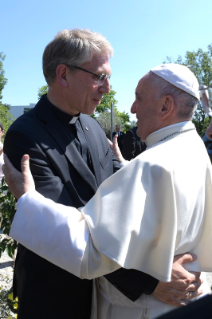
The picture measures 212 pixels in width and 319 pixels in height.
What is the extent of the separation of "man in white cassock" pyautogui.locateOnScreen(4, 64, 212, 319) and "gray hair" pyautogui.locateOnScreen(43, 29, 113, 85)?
691 millimetres

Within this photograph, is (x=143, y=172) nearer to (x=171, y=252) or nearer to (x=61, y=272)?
(x=171, y=252)

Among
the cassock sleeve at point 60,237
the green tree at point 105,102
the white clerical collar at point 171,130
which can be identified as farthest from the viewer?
the green tree at point 105,102

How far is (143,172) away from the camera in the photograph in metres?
1.67

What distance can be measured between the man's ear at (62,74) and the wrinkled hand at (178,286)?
129cm

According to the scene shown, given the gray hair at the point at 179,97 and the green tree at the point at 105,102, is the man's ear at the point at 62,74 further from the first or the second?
the green tree at the point at 105,102

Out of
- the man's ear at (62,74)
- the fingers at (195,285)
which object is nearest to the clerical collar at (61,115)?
the man's ear at (62,74)

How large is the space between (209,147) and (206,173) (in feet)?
6.52

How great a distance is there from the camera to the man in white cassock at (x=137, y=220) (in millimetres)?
1593

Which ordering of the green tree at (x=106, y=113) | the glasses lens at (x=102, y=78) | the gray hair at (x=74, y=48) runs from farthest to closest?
the green tree at (x=106, y=113)
the glasses lens at (x=102, y=78)
the gray hair at (x=74, y=48)

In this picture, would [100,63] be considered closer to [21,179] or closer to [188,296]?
[21,179]

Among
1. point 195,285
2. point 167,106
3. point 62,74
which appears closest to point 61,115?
point 62,74

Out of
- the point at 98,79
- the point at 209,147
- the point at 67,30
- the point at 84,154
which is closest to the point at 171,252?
the point at 84,154

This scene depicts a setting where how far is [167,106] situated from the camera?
6.36 feet

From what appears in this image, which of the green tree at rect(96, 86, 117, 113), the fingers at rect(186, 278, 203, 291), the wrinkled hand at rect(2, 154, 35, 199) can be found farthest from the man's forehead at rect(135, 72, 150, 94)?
the green tree at rect(96, 86, 117, 113)
